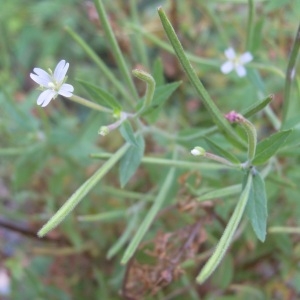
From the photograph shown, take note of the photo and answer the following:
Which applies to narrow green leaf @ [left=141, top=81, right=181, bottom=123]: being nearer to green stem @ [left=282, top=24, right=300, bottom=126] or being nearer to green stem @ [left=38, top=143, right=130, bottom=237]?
green stem @ [left=38, top=143, right=130, bottom=237]

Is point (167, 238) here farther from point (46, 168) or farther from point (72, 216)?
point (46, 168)

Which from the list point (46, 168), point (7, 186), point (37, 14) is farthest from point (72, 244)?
point (37, 14)

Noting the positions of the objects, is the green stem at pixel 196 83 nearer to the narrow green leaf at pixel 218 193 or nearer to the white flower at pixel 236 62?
the narrow green leaf at pixel 218 193

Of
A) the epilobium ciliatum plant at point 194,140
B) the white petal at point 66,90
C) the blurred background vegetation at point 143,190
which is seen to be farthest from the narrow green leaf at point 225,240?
the white petal at point 66,90

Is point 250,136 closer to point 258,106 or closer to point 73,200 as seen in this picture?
point 258,106

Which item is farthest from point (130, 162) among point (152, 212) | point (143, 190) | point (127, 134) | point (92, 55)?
point (143, 190)

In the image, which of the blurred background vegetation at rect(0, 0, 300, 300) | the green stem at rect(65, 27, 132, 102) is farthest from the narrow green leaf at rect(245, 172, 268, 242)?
the green stem at rect(65, 27, 132, 102)
